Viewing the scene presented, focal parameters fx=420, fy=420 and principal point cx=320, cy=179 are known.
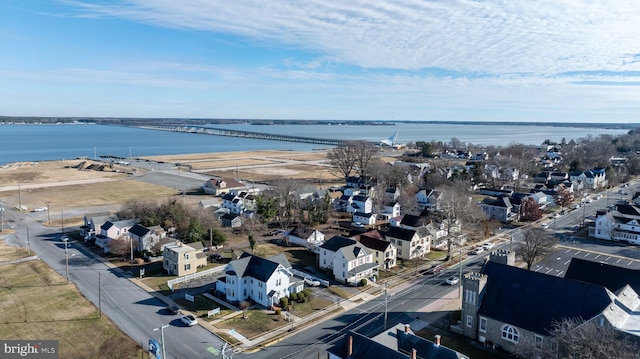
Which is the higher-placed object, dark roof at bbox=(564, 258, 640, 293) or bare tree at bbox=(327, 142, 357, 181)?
bare tree at bbox=(327, 142, 357, 181)

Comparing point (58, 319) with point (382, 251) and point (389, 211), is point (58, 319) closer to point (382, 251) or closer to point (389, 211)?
point (382, 251)

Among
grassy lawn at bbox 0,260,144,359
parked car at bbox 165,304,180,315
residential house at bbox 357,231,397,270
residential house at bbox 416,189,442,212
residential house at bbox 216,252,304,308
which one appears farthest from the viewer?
residential house at bbox 416,189,442,212

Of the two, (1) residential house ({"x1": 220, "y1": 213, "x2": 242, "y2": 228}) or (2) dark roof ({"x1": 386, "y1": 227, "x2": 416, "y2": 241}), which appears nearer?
(2) dark roof ({"x1": 386, "y1": 227, "x2": 416, "y2": 241})

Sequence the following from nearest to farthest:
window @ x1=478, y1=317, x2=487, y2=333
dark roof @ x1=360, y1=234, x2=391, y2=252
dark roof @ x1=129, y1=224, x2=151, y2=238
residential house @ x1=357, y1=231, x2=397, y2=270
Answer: window @ x1=478, y1=317, x2=487, y2=333
residential house @ x1=357, y1=231, x2=397, y2=270
dark roof @ x1=360, y1=234, x2=391, y2=252
dark roof @ x1=129, y1=224, x2=151, y2=238

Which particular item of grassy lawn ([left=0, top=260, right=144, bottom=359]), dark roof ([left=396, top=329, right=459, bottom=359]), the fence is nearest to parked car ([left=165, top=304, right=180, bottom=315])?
grassy lawn ([left=0, top=260, right=144, bottom=359])

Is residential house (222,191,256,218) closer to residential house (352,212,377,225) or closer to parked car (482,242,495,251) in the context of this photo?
residential house (352,212,377,225)

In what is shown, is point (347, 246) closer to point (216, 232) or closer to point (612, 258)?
point (216, 232)

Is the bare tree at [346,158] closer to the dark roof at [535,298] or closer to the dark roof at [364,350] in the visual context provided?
the dark roof at [535,298]

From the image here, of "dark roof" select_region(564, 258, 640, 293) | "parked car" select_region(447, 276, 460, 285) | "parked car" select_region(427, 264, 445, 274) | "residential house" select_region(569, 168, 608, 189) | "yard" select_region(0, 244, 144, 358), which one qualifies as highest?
"residential house" select_region(569, 168, 608, 189)
